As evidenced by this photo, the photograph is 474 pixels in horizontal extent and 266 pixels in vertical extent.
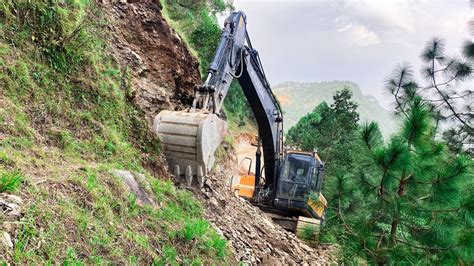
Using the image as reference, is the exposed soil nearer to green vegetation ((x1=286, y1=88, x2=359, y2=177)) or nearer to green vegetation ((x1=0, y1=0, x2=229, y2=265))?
green vegetation ((x1=0, y1=0, x2=229, y2=265))

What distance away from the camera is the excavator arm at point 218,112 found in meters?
4.82

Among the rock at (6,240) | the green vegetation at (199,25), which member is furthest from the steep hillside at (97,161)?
the green vegetation at (199,25)

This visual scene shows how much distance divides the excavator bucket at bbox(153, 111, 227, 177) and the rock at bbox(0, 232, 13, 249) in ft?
8.61

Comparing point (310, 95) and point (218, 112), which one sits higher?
point (310, 95)

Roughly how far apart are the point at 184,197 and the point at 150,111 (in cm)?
215

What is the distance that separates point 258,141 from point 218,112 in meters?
2.76

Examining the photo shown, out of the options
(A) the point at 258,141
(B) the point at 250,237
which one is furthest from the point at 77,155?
(A) the point at 258,141

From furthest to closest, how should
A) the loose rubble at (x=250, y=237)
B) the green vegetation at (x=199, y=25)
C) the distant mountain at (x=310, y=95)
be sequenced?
1. the distant mountain at (x=310, y=95)
2. the green vegetation at (x=199, y=25)
3. the loose rubble at (x=250, y=237)

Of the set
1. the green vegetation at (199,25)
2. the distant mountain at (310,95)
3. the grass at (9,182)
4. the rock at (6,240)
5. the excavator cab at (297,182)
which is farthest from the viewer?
the distant mountain at (310,95)

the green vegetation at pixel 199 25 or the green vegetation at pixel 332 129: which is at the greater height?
the green vegetation at pixel 199 25

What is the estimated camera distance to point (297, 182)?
9.02m

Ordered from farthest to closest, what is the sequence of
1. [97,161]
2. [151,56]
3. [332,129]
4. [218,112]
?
[332,129], [151,56], [218,112], [97,161]

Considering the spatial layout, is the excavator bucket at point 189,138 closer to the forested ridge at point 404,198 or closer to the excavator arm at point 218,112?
the excavator arm at point 218,112

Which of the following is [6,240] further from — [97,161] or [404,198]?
[404,198]
